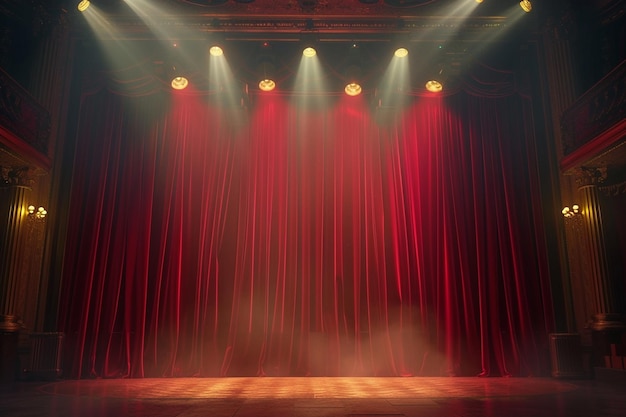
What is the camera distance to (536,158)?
25.4 feet

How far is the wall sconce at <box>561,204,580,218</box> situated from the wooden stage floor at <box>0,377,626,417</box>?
7.59 ft

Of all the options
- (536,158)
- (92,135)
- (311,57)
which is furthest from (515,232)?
(92,135)

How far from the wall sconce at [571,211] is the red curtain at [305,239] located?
0.45 metres

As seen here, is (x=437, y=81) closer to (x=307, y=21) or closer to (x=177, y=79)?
(x=307, y=21)

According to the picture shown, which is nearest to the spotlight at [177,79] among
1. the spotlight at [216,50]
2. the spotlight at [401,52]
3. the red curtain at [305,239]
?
the red curtain at [305,239]

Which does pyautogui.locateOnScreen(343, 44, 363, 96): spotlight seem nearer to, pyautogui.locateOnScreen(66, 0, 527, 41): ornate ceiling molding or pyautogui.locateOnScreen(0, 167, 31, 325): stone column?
pyautogui.locateOnScreen(66, 0, 527, 41): ornate ceiling molding

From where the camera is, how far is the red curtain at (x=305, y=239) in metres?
7.11

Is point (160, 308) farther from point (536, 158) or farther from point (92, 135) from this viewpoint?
point (536, 158)

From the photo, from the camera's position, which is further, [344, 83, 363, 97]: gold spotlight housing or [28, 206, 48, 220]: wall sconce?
[344, 83, 363, 97]: gold spotlight housing

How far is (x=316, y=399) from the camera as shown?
4.18 m

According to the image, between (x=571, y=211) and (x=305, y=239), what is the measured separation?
3.84m

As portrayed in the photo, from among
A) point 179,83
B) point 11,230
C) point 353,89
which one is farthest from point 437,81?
point 11,230

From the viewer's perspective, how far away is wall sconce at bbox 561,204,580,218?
6.95 metres

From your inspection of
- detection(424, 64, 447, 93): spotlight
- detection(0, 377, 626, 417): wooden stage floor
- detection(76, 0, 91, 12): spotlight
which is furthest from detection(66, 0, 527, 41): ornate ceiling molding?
detection(0, 377, 626, 417): wooden stage floor
